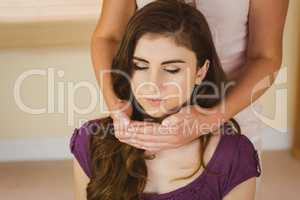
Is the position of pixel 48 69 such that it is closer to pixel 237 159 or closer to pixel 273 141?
pixel 273 141

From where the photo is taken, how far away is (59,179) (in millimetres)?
2000

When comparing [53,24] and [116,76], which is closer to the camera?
[116,76]

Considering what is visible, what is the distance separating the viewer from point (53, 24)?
1.84 metres

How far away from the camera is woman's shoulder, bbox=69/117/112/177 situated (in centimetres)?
102

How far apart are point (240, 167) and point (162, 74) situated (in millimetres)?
229

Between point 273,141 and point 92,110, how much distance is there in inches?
28.2

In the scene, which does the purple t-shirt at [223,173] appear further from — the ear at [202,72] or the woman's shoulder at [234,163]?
the ear at [202,72]

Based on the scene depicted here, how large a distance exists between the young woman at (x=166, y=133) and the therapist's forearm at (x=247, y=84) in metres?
0.02

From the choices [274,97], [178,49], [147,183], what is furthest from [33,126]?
[178,49]

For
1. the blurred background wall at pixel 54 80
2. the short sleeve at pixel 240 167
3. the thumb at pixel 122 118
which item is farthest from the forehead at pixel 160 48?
the blurred background wall at pixel 54 80

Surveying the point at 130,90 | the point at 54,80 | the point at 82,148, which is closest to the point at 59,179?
the point at 54,80

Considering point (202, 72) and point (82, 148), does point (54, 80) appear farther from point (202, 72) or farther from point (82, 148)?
point (202, 72)

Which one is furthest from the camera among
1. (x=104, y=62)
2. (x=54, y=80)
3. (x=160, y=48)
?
(x=54, y=80)

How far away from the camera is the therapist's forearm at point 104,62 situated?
97 cm
